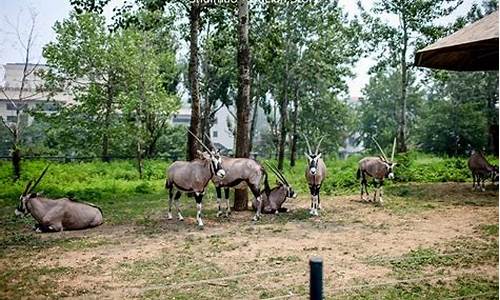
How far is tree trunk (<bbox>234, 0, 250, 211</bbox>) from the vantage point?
32.0ft

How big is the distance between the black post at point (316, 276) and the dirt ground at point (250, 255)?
1.75 metres

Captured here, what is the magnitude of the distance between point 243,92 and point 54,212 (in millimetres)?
4292

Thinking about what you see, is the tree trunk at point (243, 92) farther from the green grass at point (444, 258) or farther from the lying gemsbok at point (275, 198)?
the green grass at point (444, 258)

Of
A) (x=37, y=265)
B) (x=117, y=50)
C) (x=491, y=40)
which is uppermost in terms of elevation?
(x=117, y=50)

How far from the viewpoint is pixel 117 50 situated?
1717 centimetres

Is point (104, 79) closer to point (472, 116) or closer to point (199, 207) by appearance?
point (199, 207)

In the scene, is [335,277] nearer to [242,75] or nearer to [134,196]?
[242,75]

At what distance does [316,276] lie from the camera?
2.86 meters

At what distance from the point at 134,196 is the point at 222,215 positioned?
12.4ft

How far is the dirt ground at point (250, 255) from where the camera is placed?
4.95 m

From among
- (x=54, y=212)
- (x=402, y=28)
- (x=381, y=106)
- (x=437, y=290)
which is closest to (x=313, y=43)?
(x=402, y=28)

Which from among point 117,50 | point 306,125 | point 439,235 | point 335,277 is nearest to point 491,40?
point 335,277

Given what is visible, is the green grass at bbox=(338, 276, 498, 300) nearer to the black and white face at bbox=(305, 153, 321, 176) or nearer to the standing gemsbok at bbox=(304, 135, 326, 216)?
the standing gemsbok at bbox=(304, 135, 326, 216)

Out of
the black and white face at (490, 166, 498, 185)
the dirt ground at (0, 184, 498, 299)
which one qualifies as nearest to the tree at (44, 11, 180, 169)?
the dirt ground at (0, 184, 498, 299)
